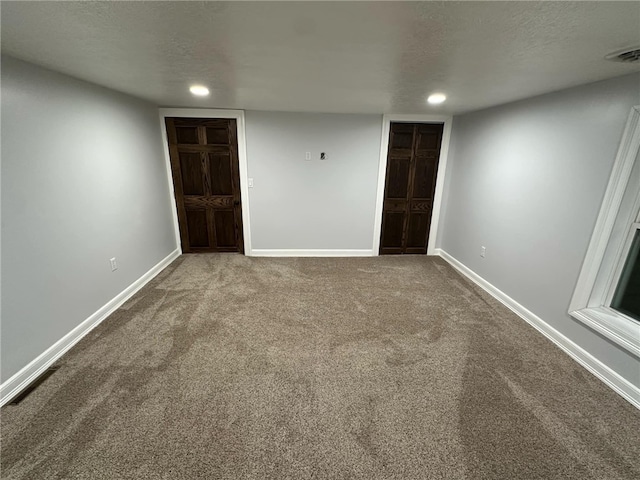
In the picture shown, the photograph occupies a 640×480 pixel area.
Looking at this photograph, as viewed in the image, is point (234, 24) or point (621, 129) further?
point (621, 129)

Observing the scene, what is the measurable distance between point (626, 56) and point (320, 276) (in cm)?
305

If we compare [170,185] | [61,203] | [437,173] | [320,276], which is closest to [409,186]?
[437,173]

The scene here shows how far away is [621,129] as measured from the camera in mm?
1821

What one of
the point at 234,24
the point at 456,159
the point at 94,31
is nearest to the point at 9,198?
the point at 94,31

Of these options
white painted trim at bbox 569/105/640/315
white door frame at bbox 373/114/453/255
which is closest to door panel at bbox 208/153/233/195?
white door frame at bbox 373/114/453/255

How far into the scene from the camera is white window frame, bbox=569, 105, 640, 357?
1780 mm

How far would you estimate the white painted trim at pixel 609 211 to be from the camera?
177 cm

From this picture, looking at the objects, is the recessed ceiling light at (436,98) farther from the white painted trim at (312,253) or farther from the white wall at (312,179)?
the white painted trim at (312,253)

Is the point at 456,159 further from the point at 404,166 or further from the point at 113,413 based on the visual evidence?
the point at 113,413

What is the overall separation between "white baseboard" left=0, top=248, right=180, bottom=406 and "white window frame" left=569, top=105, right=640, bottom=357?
397 cm

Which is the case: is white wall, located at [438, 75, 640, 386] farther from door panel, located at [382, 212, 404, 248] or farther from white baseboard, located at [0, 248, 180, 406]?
white baseboard, located at [0, 248, 180, 406]

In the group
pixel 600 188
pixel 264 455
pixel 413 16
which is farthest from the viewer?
pixel 600 188

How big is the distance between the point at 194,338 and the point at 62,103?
2110 mm

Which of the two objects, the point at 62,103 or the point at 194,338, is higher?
the point at 62,103
